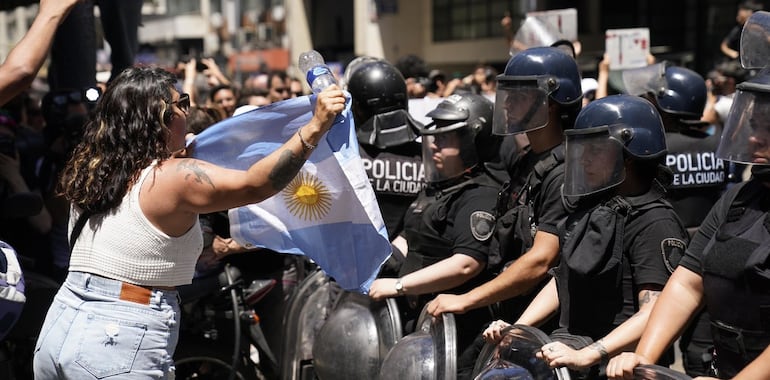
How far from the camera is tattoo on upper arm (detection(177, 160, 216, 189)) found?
3079 millimetres

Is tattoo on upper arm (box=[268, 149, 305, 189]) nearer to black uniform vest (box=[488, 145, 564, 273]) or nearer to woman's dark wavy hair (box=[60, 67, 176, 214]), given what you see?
woman's dark wavy hair (box=[60, 67, 176, 214])

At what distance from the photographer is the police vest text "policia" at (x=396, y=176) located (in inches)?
198

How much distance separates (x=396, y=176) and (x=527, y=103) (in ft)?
3.81

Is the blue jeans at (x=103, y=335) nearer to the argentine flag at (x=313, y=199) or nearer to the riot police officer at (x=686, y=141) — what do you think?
the argentine flag at (x=313, y=199)

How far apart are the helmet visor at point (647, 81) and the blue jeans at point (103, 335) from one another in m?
3.01

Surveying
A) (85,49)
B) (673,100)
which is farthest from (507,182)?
(85,49)

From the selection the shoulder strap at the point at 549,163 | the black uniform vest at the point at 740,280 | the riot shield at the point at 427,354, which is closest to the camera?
the black uniform vest at the point at 740,280

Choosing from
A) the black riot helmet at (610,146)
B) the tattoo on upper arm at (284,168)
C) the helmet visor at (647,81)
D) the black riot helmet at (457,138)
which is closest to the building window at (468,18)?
the helmet visor at (647,81)

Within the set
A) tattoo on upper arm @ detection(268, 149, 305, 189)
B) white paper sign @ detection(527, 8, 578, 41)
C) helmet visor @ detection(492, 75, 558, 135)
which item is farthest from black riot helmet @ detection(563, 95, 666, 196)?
white paper sign @ detection(527, 8, 578, 41)

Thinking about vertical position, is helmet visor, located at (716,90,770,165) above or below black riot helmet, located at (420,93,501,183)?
above

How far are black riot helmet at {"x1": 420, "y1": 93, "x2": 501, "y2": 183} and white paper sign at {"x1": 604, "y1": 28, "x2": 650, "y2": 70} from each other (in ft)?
11.0

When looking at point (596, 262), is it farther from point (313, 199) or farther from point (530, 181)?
point (313, 199)

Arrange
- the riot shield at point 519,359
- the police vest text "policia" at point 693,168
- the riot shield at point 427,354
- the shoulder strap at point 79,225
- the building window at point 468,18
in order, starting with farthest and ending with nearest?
the building window at point 468,18 < the police vest text "policia" at point 693,168 < the riot shield at point 427,354 < the shoulder strap at point 79,225 < the riot shield at point 519,359

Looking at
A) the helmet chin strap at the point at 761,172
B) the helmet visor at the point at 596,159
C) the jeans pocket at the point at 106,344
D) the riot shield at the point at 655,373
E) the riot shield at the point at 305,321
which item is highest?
the helmet chin strap at the point at 761,172
